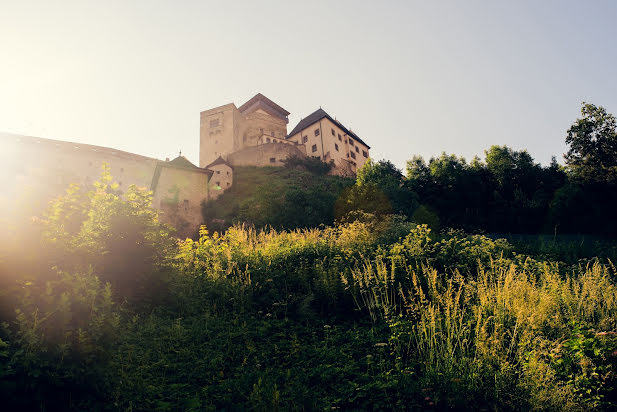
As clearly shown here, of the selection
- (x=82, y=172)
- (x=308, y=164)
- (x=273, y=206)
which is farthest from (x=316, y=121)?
(x=82, y=172)

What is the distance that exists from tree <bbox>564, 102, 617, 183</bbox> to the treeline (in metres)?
0.06

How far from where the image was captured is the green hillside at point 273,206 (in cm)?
2927

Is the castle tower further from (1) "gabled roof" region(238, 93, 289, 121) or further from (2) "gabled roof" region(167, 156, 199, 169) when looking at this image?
(2) "gabled roof" region(167, 156, 199, 169)

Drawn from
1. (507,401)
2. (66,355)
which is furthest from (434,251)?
(66,355)

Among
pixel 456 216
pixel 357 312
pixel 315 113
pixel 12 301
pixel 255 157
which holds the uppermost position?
pixel 315 113

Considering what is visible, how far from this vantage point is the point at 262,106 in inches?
2277

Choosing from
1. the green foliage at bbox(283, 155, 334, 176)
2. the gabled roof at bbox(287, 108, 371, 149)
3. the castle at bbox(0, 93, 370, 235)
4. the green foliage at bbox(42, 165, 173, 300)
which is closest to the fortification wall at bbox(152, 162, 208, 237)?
the castle at bbox(0, 93, 370, 235)

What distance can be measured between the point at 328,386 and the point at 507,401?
1756 mm

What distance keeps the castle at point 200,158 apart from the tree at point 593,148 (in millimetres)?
29079

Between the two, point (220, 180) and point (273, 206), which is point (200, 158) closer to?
point (220, 180)

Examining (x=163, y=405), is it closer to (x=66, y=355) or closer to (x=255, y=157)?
(x=66, y=355)

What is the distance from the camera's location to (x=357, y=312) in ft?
18.8

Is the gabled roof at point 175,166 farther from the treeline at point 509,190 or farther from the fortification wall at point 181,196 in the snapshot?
the treeline at point 509,190

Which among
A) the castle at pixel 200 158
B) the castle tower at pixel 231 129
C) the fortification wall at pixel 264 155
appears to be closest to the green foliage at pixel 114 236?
the castle at pixel 200 158
